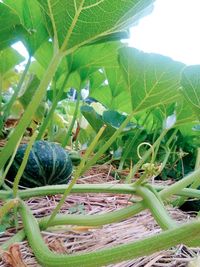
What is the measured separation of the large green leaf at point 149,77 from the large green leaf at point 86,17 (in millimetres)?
84

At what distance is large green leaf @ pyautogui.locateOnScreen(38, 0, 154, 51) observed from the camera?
595 mm

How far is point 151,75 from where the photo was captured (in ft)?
2.43

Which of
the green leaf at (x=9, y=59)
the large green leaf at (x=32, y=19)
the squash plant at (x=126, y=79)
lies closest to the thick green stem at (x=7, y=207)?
the squash plant at (x=126, y=79)

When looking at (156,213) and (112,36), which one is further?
(112,36)

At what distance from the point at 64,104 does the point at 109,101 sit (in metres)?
0.36

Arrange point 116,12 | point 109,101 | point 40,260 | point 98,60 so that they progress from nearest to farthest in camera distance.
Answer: point 40,260 → point 116,12 → point 98,60 → point 109,101

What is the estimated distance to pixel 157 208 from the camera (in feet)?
2.07

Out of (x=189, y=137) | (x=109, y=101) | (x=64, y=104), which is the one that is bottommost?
(x=189, y=137)

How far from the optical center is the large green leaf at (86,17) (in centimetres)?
60

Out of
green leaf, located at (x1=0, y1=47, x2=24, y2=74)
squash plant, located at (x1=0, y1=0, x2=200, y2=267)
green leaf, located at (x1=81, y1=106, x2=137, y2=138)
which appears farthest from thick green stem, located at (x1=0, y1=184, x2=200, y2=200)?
green leaf, located at (x1=0, y1=47, x2=24, y2=74)

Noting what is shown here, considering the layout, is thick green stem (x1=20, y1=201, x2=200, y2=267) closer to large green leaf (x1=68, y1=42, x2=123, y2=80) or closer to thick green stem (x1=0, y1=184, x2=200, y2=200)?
thick green stem (x1=0, y1=184, x2=200, y2=200)

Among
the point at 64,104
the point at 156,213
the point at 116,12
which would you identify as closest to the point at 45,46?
the point at 116,12

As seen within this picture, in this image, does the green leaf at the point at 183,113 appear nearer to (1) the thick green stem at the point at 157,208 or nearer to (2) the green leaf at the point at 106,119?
(2) the green leaf at the point at 106,119

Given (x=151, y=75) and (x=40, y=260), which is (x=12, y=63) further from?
(x=40, y=260)
